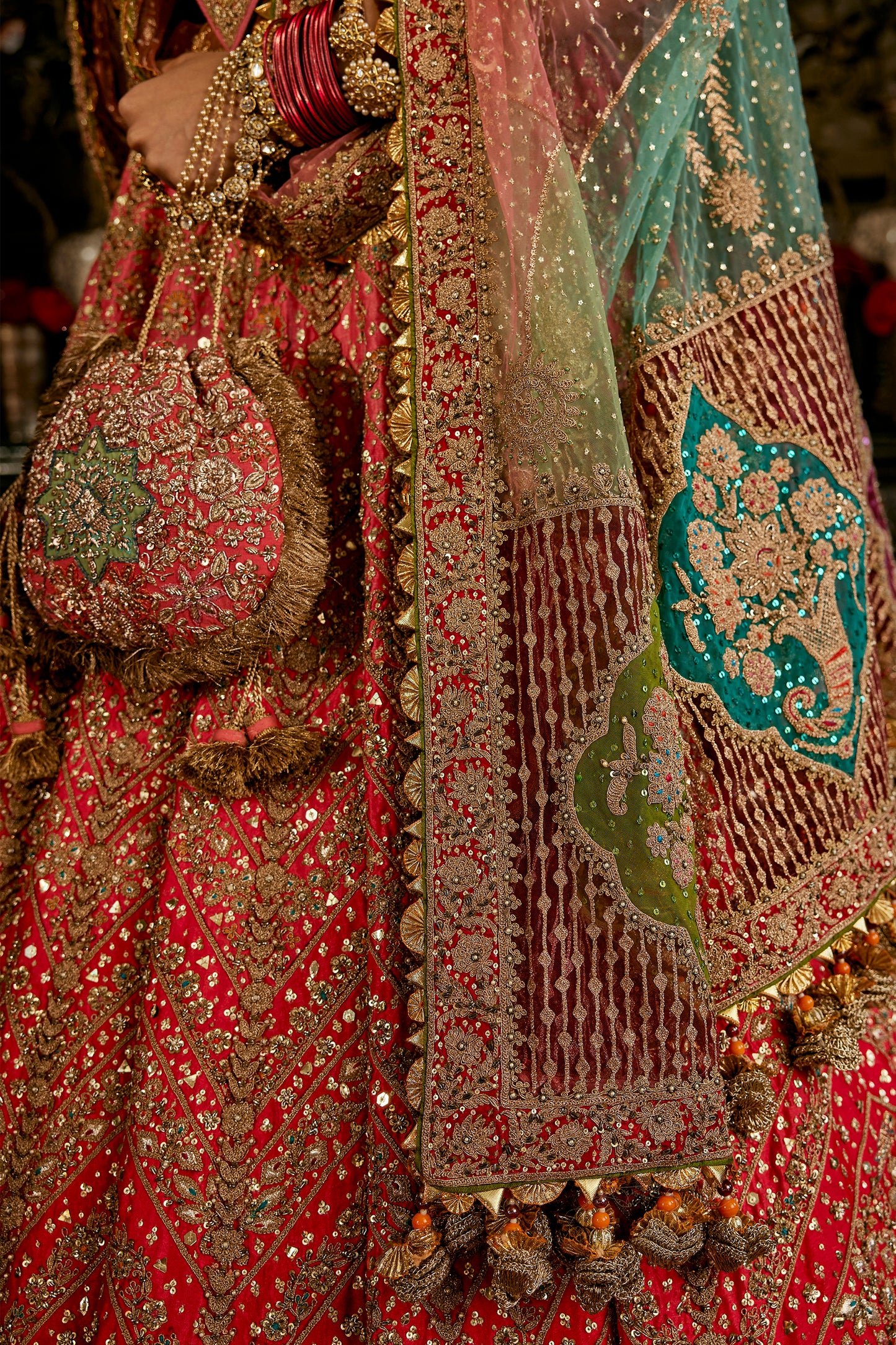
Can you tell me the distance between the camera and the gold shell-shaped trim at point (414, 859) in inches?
26.0

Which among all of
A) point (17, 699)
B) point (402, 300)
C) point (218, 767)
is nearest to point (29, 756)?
point (17, 699)

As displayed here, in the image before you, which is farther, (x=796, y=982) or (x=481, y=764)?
(x=796, y=982)

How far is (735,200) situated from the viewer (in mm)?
846

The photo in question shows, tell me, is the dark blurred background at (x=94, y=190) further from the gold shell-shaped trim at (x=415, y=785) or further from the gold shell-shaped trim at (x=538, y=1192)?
the gold shell-shaped trim at (x=538, y=1192)

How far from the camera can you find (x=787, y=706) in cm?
80

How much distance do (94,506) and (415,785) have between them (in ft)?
1.01

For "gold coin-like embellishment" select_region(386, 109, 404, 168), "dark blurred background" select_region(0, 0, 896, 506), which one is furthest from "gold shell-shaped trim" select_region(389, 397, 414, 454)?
"dark blurred background" select_region(0, 0, 896, 506)

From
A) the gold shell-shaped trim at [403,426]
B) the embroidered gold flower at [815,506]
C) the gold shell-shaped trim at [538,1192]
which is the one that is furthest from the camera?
the embroidered gold flower at [815,506]

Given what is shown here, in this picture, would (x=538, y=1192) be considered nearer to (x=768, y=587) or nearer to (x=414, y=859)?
(x=414, y=859)

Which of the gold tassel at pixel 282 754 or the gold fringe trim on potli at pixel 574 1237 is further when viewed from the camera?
the gold tassel at pixel 282 754

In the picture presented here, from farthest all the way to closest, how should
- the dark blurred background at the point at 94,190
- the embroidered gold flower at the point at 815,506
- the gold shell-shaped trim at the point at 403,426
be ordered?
the dark blurred background at the point at 94,190, the embroidered gold flower at the point at 815,506, the gold shell-shaped trim at the point at 403,426

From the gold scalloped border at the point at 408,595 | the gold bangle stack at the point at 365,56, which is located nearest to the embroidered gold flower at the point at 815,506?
the gold scalloped border at the point at 408,595

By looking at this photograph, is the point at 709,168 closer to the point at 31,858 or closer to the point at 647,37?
the point at 647,37

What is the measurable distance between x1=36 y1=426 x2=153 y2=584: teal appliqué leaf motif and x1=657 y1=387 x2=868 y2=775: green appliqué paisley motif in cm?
37
